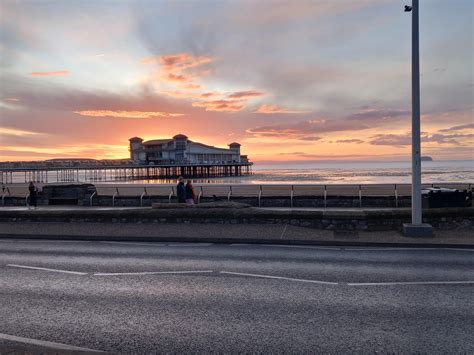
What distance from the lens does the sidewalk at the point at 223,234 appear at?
1104 centimetres

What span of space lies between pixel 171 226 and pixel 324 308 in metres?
8.44

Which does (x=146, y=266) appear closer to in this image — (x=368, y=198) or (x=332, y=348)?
(x=332, y=348)

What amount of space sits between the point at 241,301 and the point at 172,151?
12242cm

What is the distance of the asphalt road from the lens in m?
4.69

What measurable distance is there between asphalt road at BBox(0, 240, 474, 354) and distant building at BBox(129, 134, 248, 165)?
11523cm

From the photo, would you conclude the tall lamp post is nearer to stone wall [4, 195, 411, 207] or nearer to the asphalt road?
the asphalt road

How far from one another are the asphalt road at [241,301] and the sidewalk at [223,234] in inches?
38.8

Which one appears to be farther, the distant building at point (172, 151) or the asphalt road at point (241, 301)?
the distant building at point (172, 151)

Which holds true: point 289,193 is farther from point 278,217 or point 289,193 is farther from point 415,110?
point 415,110

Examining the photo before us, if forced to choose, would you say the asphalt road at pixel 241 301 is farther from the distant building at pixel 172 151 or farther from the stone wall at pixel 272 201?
the distant building at pixel 172 151

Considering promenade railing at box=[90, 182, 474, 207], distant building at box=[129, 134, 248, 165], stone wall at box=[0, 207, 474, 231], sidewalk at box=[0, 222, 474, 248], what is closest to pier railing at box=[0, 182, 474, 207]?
promenade railing at box=[90, 182, 474, 207]

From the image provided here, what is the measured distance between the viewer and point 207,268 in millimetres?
8500

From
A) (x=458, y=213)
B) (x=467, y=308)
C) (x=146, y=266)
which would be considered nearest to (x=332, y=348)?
(x=467, y=308)

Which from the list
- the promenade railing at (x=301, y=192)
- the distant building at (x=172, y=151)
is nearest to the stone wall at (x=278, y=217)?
the promenade railing at (x=301, y=192)
